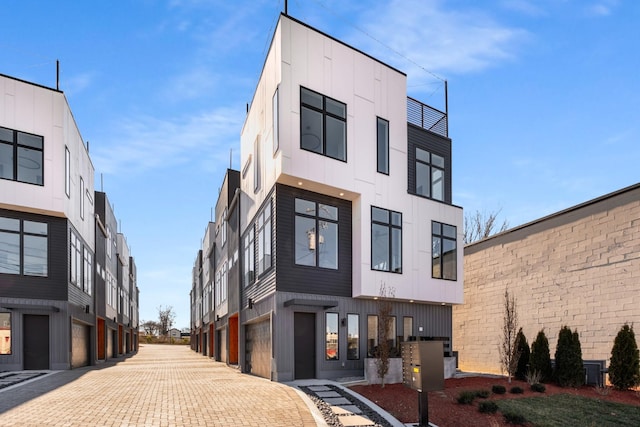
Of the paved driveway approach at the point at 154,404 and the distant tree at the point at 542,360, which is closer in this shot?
the paved driveway approach at the point at 154,404

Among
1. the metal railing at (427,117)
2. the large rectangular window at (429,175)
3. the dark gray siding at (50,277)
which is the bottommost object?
the dark gray siding at (50,277)

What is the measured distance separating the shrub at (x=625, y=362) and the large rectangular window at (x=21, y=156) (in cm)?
2034

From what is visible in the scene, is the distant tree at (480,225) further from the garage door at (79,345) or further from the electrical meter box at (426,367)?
the electrical meter box at (426,367)

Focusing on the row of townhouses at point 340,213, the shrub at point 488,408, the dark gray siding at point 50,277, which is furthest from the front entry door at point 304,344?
the dark gray siding at point 50,277

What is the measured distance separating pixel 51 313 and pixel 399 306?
13740 mm

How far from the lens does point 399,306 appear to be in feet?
56.6

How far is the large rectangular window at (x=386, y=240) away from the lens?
1644 cm

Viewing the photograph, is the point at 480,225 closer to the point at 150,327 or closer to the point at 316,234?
the point at 316,234

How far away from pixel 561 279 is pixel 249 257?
1146cm

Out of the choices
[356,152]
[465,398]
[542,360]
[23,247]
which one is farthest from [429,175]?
[23,247]

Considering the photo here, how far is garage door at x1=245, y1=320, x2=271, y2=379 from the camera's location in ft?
54.2

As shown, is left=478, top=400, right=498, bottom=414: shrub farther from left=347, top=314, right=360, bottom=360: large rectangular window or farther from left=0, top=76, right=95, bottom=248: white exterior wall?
left=0, top=76, right=95, bottom=248: white exterior wall

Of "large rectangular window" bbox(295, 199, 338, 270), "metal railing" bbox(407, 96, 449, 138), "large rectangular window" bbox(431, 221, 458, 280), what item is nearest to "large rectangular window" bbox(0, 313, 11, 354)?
"large rectangular window" bbox(295, 199, 338, 270)

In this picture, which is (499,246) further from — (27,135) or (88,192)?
(88,192)
